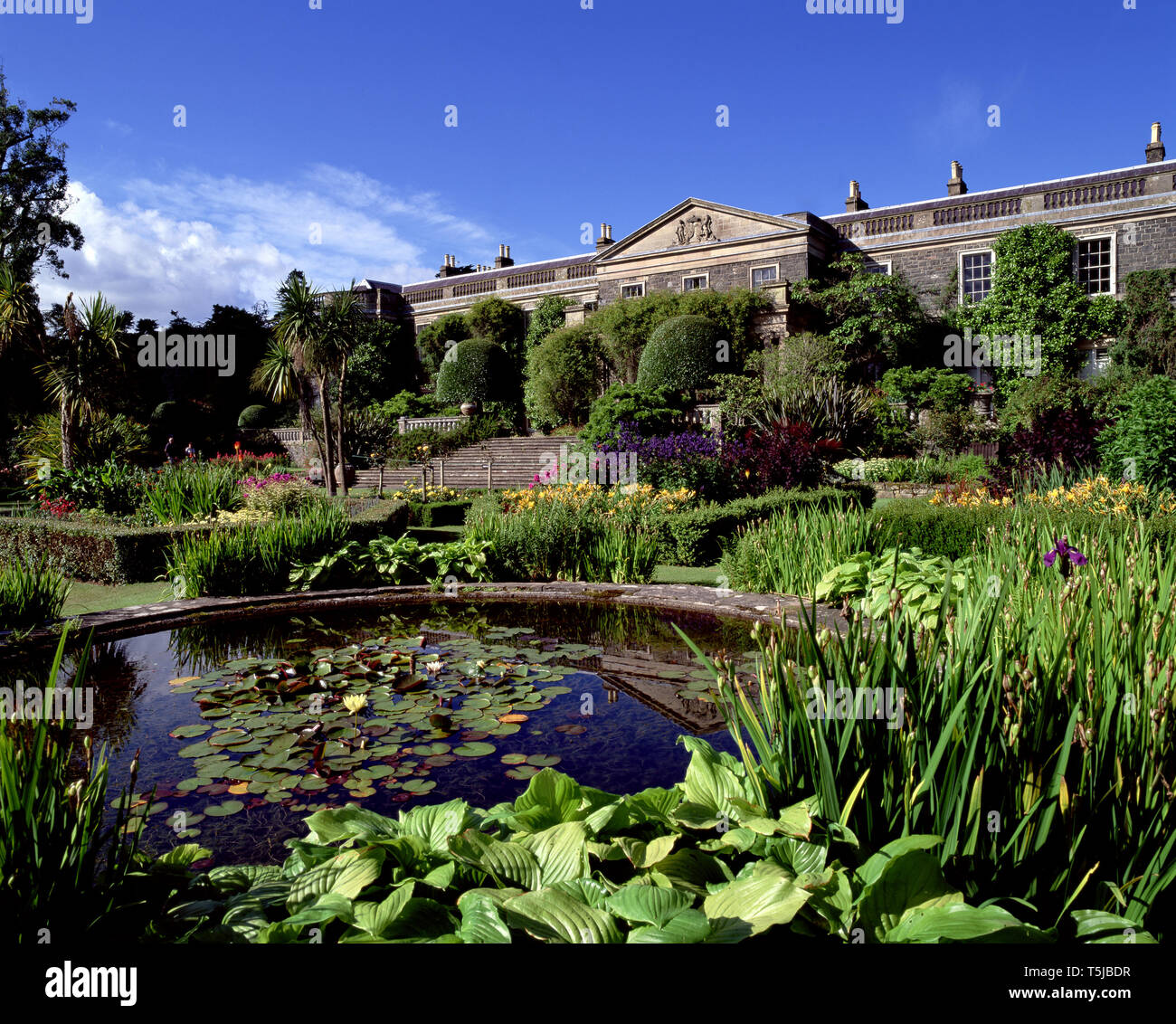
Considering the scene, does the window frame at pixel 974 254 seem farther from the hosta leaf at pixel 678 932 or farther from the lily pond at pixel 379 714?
the hosta leaf at pixel 678 932

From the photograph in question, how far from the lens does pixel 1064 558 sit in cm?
290

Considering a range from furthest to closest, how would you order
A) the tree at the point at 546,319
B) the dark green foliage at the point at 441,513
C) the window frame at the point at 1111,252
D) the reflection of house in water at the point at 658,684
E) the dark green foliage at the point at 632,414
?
1. the tree at the point at 546,319
2. the window frame at the point at 1111,252
3. the dark green foliage at the point at 632,414
4. the dark green foliage at the point at 441,513
5. the reflection of house in water at the point at 658,684

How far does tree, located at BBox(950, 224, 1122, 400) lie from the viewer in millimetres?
22078

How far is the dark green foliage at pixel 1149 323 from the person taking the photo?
20.9 m

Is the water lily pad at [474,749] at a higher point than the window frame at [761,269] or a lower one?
lower

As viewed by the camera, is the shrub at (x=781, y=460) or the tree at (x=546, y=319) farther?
the tree at (x=546, y=319)

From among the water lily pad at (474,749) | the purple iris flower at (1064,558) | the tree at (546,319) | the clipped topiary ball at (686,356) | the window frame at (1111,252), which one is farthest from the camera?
the tree at (546,319)

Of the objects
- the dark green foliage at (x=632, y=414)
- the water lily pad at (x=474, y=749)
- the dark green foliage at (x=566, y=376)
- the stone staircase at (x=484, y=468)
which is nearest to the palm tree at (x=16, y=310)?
the stone staircase at (x=484, y=468)

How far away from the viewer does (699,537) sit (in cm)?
829

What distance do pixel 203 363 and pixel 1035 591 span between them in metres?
33.2

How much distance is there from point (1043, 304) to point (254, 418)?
2641cm

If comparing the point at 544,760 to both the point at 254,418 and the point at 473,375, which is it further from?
the point at 254,418

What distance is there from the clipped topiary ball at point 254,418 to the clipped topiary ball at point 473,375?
653cm

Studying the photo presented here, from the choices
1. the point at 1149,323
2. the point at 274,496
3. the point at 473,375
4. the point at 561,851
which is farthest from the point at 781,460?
the point at 473,375
